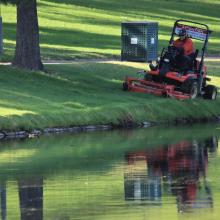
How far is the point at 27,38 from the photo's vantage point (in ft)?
115

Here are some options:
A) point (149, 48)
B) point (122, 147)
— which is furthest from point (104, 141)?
point (149, 48)

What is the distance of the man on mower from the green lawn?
27.0 ft

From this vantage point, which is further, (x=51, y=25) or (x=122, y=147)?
(x=51, y=25)

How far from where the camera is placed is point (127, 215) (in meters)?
16.5

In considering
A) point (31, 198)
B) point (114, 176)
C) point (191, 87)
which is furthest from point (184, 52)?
Answer: point (31, 198)

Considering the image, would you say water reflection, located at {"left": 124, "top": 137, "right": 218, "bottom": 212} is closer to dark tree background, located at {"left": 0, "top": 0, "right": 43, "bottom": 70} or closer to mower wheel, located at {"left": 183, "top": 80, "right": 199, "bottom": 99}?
mower wheel, located at {"left": 183, "top": 80, "right": 199, "bottom": 99}

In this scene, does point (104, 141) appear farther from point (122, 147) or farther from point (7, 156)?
point (7, 156)

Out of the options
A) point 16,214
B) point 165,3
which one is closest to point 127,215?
point 16,214

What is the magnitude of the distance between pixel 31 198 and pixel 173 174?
152 inches

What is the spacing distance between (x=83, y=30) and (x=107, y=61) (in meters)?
15.0

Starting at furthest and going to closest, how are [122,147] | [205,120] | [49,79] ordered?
[49,79], [205,120], [122,147]

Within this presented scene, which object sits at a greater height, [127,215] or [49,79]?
[49,79]

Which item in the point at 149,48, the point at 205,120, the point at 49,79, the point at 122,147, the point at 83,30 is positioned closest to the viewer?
the point at 122,147

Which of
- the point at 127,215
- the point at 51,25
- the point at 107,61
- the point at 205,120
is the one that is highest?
the point at 51,25
